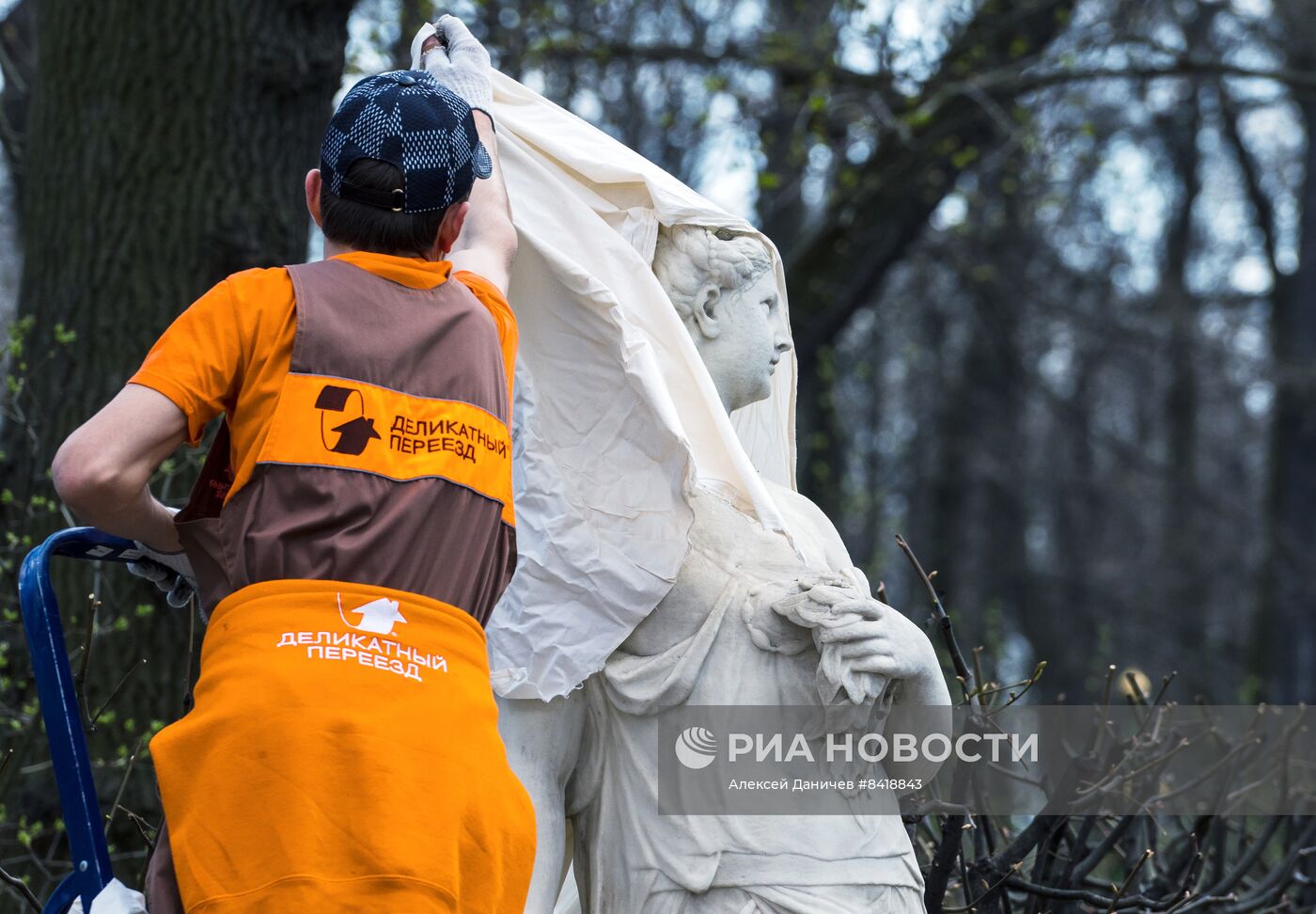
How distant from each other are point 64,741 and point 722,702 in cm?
117

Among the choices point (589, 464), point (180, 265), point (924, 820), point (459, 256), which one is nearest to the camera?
point (459, 256)

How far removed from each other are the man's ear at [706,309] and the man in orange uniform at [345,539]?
99cm

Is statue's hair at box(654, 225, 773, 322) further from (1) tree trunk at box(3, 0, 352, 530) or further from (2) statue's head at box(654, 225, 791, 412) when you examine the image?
(1) tree trunk at box(3, 0, 352, 530)

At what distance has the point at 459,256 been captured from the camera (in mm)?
2789

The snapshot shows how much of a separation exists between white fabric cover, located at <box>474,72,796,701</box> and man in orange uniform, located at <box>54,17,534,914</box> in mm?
648

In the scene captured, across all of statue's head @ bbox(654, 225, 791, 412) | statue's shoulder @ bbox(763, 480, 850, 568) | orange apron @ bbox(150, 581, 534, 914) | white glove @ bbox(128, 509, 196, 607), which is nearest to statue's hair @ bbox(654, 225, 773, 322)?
statue's head @ bbox(654, 225, 791, 412)

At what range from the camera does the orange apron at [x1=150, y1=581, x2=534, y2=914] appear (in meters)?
2.18

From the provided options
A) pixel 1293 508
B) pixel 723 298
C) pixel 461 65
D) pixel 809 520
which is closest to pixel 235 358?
pixel 461 65

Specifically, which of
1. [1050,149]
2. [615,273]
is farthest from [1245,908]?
[1050,149]

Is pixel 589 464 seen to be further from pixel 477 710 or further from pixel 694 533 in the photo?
pixel 477 710

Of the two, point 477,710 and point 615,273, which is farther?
point 615,273

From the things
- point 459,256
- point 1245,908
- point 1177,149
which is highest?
point 1177,149

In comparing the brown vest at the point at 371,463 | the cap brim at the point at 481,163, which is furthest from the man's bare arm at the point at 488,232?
the brown vest at the point at 371,463

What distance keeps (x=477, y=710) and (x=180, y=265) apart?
3.12m
